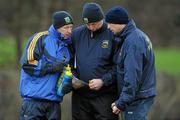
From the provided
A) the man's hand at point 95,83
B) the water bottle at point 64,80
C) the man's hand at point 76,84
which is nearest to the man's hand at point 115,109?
the man's hand at point 95,83

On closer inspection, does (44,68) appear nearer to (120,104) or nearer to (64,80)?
(64,80)

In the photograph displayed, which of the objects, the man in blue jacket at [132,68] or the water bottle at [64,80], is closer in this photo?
the man in blue jacket at [132,68]

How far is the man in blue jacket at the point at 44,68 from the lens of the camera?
793cm

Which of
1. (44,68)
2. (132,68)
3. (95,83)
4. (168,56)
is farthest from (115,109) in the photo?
(168,56)

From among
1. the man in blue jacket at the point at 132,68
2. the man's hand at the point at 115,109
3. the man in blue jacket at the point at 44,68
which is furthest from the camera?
the man in blue jacket at the point at 44,68

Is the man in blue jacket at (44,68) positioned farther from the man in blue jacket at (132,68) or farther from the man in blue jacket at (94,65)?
the man in blue jacket at (132,68)

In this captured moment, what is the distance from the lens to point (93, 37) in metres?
8.14

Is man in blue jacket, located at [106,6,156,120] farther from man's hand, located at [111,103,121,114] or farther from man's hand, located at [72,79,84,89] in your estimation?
man's hand, located at [72,79,84,89]

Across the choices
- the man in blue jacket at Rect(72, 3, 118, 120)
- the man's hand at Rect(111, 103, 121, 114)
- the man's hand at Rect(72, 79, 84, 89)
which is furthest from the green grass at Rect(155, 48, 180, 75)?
the man's hand at Rect(111, 103, 121, 114)

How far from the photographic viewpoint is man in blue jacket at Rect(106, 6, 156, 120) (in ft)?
24.9

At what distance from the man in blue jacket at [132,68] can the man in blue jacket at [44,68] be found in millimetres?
651

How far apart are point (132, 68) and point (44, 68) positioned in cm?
111

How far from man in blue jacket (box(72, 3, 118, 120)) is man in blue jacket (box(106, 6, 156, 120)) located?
0.66ft

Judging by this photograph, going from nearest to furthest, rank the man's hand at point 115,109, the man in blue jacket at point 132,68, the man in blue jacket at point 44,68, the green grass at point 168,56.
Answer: the man in blue jacket at point 132,68
the man's hand at point 115,109
the man in blue jacket at point 44,68
the green grass at point 168,56
